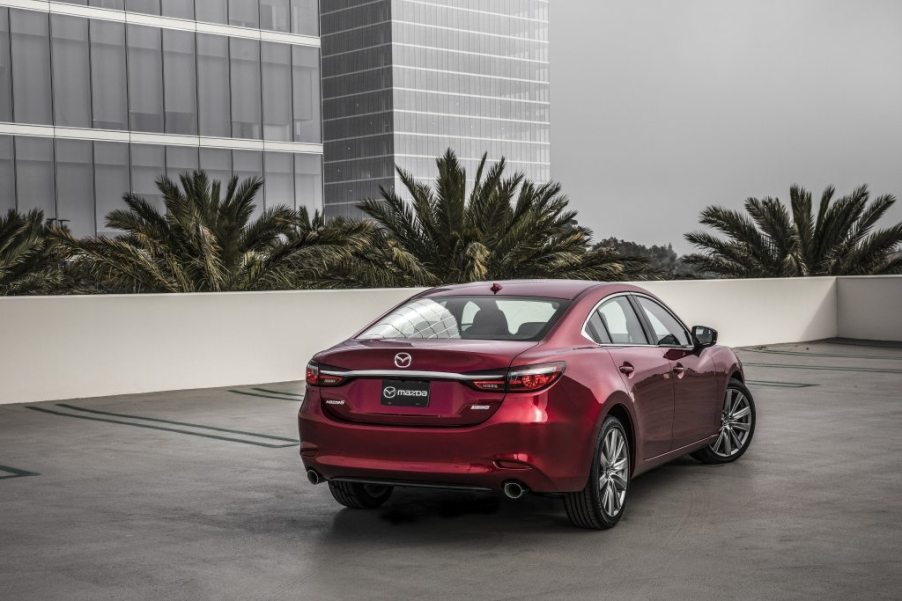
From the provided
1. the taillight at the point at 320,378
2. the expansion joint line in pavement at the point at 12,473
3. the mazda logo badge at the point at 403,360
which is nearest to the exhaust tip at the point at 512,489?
the mazda logo badge at the point at 403,360

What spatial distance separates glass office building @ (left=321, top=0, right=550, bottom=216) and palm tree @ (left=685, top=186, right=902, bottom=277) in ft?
371

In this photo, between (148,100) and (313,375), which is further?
(148,100)

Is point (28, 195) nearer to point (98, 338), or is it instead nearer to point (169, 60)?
point (169, 60)

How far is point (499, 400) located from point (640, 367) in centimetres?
145

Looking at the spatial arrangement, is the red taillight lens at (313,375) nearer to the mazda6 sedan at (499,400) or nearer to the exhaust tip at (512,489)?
the mazda6 sedan at (499,400)

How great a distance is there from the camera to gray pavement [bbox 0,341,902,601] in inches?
240

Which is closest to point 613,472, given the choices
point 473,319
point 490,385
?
point 490,385

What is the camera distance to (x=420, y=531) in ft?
24.3

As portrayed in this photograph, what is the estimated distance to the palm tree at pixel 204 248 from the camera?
2084 centimetres

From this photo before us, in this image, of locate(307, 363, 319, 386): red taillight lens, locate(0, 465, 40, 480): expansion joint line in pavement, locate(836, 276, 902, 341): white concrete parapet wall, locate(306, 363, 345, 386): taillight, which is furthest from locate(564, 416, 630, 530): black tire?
locate(836, 276, 902, 341): white concrete parapet wall

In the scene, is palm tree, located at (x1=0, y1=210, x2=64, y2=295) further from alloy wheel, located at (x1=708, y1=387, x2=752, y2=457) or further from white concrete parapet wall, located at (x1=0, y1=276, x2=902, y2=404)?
alloy wheel, located at (x1=708, y1=387, x2=752, y2=457)

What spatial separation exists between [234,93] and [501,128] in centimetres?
11720

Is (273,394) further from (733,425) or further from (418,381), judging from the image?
(418,381)

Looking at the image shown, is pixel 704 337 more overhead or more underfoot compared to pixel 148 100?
more underfoot
